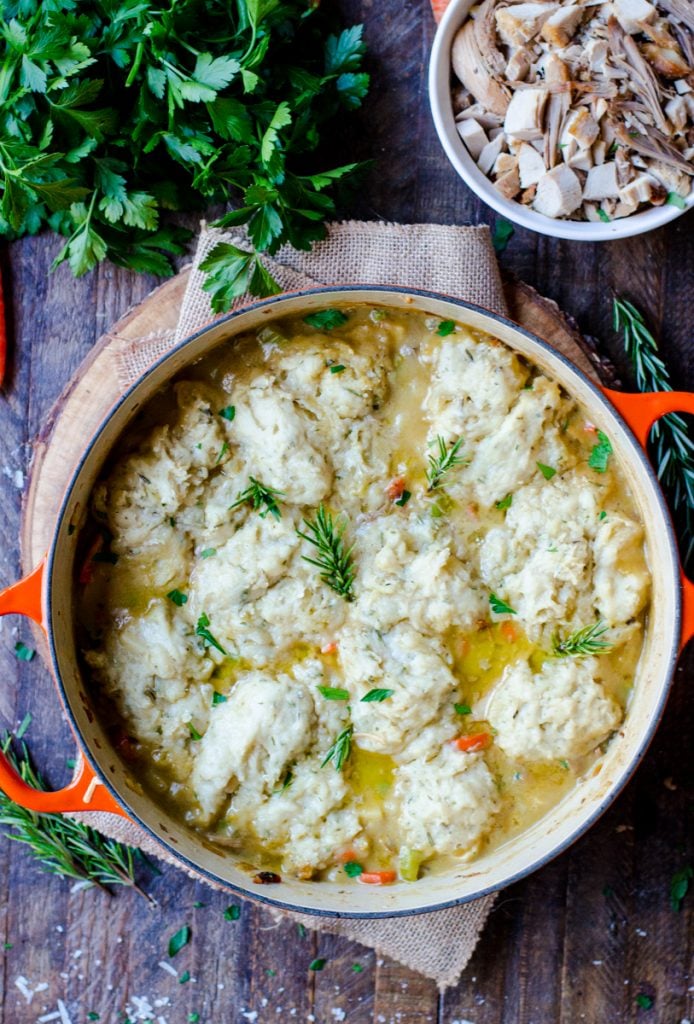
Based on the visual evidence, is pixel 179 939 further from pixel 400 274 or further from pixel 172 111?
pixel 172 111

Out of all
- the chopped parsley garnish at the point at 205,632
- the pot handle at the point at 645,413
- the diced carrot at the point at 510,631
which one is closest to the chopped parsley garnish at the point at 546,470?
the pot handle at the point at 645,413

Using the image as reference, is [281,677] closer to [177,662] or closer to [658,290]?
Result: [177,662]

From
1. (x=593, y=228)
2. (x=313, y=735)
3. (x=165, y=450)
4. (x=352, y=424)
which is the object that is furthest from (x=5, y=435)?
(x=593, y=228)

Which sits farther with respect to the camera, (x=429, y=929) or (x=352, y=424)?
(x=429, y=929)

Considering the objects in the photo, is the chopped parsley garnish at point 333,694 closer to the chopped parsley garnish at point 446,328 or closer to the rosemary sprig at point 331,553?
the rosemary sprig at point 331,553

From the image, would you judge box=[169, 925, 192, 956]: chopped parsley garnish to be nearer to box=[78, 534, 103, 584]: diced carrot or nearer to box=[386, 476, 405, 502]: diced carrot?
box=[78, 534, 103, 584]: diced carrot

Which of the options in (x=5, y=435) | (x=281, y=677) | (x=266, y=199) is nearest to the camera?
(x=266, y=199)
